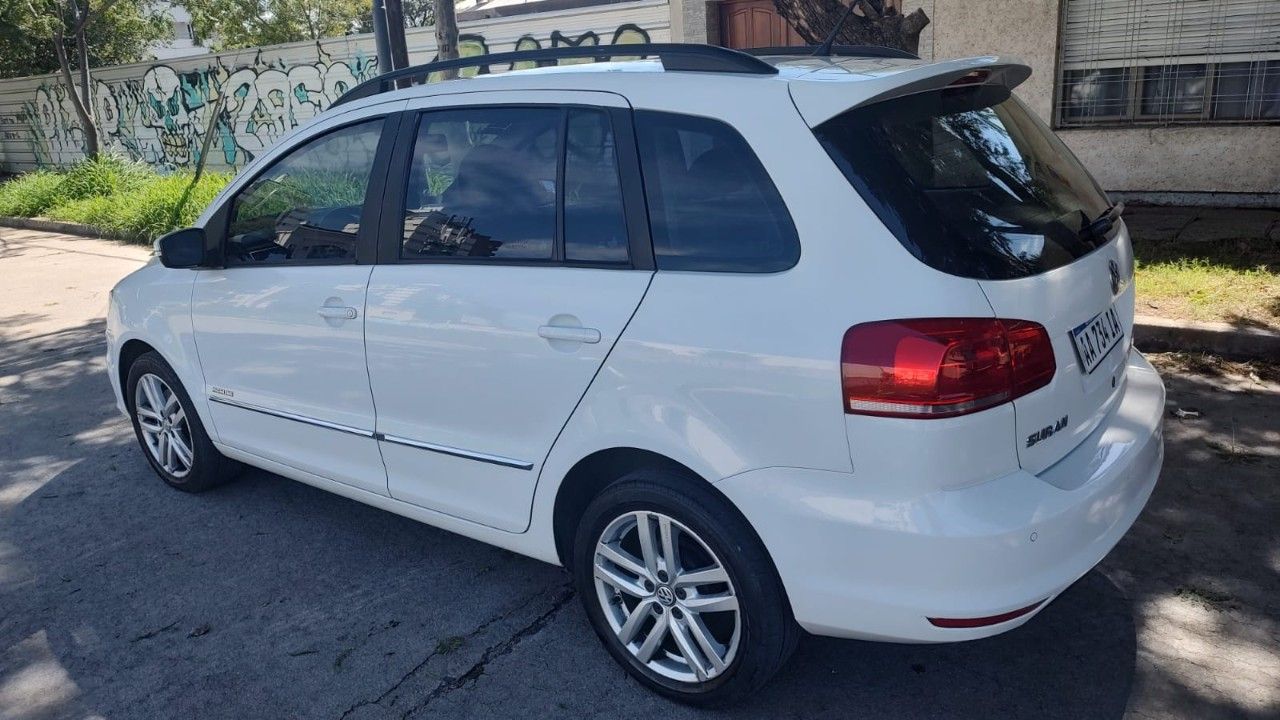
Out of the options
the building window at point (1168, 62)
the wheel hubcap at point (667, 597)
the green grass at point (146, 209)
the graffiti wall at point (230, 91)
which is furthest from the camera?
the green grass at point (146, 209)

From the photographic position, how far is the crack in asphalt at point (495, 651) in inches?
125

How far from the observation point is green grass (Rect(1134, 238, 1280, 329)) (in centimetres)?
612

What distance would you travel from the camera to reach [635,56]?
3324 millimetres

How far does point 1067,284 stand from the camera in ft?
9.02

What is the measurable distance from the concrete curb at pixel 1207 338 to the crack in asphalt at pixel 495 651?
4.06 metres

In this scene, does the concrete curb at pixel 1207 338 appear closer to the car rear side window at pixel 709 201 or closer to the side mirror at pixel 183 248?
the car rear side window at pixel 709 201

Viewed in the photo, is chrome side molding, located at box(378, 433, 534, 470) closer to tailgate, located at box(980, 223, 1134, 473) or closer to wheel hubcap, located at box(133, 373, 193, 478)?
tailgate, located at box(980, 223, 1134, 473)

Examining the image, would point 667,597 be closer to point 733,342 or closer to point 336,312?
point 733,342

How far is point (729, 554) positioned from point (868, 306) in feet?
2.51

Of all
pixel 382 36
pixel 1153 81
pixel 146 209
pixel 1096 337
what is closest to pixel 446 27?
pixel 382 36

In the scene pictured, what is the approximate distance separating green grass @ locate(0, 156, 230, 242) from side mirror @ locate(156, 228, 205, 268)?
29.6 ft

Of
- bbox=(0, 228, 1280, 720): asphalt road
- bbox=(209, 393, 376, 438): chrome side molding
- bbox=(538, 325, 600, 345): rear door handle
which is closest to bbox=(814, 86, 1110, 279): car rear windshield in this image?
bbox=(538, 325, 600, 345): rear door handle

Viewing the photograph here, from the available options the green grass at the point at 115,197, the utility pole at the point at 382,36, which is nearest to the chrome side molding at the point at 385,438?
the utility pole at the point at 382,36

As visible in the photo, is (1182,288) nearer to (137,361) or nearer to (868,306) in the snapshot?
(868,306)
